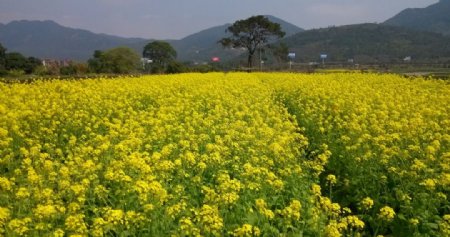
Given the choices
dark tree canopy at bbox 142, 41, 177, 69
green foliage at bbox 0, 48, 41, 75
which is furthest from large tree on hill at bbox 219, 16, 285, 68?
dark tree canopy at bbox 142, 41, 177, 69

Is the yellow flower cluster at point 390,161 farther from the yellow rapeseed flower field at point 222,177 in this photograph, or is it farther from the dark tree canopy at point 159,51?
the dark tree canopy at point 159,51

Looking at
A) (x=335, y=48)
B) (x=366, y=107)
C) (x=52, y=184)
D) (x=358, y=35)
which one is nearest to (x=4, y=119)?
(x=52, y=184)

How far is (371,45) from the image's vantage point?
556 ft

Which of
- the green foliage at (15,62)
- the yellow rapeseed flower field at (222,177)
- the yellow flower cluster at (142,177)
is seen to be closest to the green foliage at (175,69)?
the green foliage at (15,62)

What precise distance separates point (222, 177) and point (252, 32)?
64.6m

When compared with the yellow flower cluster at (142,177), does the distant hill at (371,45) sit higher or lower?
higher

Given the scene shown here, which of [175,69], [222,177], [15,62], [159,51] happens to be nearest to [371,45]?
[159,51]

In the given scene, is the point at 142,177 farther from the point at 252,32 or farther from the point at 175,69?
the point at 252,32

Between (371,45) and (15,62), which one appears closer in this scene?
(15,62)

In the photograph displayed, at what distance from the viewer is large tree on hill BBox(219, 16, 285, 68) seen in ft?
219

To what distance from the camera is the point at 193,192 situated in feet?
20.0

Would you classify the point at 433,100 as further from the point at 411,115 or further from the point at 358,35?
the point at 358,35

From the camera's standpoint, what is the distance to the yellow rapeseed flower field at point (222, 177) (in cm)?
487

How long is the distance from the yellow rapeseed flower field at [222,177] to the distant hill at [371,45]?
5252 inches
